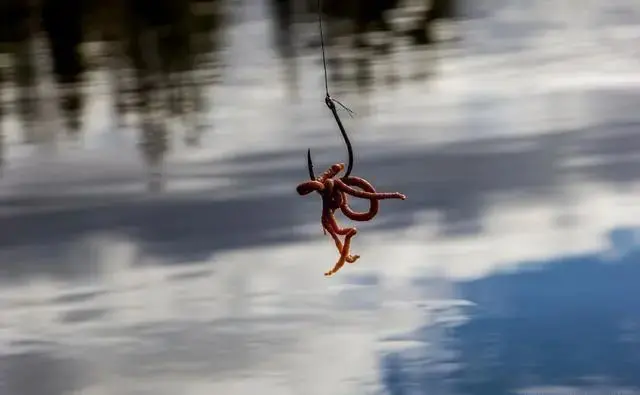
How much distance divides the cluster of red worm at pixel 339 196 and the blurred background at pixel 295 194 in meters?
1.45

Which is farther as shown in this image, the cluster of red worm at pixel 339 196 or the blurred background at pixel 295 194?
the blurred background at pixel 295 194

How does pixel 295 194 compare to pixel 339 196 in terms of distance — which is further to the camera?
pixel 295 194

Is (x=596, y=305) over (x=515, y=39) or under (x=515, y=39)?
under

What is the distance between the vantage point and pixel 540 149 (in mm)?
2793

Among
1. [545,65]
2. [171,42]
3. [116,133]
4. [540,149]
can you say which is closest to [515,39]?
[545,65]

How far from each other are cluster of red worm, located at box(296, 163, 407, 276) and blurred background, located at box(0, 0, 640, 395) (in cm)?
145

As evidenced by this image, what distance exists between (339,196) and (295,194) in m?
A: 1.62

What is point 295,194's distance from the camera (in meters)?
2.74

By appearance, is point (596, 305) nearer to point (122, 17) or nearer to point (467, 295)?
point (467, 295)

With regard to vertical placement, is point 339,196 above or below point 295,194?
above

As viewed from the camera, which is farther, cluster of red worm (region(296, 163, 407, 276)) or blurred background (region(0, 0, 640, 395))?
blurred background (region(0, 0, 640, 395))

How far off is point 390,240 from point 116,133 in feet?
2.77

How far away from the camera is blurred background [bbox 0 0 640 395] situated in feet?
8.70

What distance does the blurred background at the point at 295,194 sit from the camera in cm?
265
